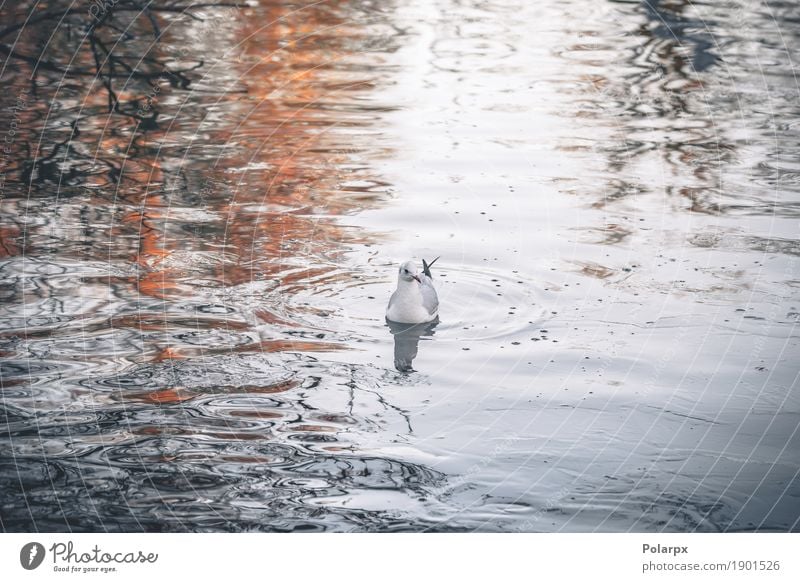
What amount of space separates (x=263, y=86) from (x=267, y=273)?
9.17m

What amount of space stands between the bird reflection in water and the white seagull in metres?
0.07

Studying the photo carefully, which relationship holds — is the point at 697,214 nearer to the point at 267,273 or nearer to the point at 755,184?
the point at 755,184

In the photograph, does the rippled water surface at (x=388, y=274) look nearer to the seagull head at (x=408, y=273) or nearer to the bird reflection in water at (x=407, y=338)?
the bird reflection in water at (x=407, y=338)

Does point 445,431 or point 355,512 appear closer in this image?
point 355,512

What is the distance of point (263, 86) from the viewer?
74.8 feet

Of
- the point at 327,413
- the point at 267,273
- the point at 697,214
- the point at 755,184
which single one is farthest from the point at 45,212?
the point at 755,184

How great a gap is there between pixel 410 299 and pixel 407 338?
45cm

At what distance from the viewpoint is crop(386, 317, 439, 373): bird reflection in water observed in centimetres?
1236

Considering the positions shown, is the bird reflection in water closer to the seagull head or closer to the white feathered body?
the white feathered body

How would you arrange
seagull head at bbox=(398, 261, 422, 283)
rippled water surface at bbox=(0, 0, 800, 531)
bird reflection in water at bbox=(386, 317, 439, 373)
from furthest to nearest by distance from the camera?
seagull head at bbox=(398, 261, 422, 283) → bird reflection in water at bbox=(386, 317, 439, 373) → rippled water surface at bbox=(0, 0, 800, 531)

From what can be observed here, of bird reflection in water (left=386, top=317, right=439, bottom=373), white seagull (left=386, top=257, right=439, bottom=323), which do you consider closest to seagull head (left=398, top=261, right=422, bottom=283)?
white seagull (left=386, top=257, right=439, bottom=323)

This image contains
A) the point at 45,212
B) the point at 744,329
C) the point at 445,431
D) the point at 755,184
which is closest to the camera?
the point at 445,431

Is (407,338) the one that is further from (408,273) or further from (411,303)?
(408,273)

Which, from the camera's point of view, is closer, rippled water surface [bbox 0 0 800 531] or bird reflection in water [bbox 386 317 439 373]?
rippled water surface [bbox 0 0 800 531]
